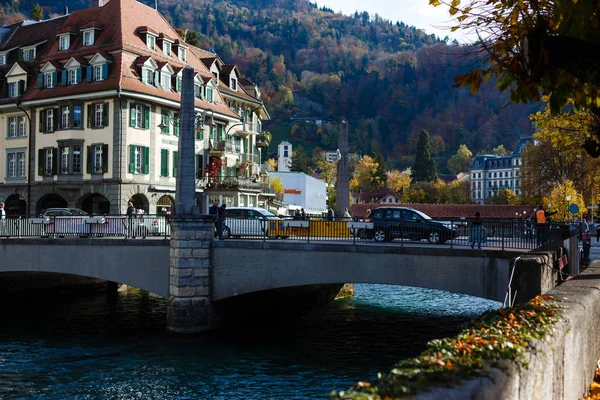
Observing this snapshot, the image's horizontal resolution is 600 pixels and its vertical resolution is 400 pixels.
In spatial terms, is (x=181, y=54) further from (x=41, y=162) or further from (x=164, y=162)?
(x=41, y=162)

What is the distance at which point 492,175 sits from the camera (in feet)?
585

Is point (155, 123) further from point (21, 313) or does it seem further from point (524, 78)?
point (524, 78)

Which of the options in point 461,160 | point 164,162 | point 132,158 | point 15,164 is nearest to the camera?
point 132,158

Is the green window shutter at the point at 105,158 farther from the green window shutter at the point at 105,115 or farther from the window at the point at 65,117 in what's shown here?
the window at the point at 65,117

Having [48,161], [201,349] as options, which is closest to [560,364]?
[201,349]

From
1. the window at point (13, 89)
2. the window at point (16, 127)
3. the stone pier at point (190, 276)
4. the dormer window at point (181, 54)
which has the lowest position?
the stone pier at point (190, 276)

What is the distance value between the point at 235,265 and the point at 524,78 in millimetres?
18707

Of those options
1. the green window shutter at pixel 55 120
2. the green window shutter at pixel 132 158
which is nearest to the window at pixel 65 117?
the green window shutter at pixel 55 120

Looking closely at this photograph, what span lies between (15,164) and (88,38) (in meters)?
9.81

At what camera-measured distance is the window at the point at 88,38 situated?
152ft

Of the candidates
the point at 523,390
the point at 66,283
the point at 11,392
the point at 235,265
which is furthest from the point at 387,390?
the point at 66,283

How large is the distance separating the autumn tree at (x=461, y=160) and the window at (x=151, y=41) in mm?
147586

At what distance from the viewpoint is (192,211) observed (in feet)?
83.9

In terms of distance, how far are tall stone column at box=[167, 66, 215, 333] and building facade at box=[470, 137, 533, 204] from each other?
15180 centimetres
